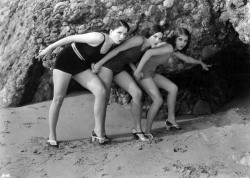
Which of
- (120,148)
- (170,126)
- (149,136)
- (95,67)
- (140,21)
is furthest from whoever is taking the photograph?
(140,21)

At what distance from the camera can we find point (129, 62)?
441cm

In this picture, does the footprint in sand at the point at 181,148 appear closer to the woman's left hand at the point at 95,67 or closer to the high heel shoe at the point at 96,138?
the high heel shoe at the point at 96,138

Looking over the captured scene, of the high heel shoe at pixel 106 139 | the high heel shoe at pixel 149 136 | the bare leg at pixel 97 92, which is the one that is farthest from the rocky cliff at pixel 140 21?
the high heel shoe at pixel 106 139

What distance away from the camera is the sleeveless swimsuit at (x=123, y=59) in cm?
427

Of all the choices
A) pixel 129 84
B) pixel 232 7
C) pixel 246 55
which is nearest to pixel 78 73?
pixel 129 84

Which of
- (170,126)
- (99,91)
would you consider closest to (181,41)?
(170,126)

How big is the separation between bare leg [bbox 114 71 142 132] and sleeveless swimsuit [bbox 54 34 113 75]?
43 centimetres

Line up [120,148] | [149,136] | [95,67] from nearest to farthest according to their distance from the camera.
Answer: [120,148]
[95,67]
[149,136]

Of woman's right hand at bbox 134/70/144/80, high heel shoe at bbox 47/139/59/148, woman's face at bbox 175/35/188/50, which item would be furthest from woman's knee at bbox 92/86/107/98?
woman's face at bbox 175/35/188/50

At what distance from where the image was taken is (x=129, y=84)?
4293 mm

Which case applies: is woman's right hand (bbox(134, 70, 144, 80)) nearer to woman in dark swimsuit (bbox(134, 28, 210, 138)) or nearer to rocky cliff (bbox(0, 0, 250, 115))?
woman in dark swimsuit (bbox(134, 28, 210, 138))

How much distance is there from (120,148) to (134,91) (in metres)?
0.69

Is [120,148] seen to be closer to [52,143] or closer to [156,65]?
[52,143]

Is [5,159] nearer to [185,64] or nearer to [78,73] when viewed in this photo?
[78,73]
